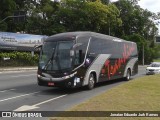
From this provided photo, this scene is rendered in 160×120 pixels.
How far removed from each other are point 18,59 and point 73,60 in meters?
32.4

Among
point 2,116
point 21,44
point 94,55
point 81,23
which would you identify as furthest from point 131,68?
point 81,23

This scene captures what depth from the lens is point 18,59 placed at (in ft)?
162

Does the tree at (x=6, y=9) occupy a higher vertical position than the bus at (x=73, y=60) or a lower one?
higher

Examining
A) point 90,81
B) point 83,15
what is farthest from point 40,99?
point 83,15

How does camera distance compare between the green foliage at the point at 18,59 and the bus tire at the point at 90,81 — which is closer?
the bus tire at the point at 90,81

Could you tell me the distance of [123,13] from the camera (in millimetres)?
95875

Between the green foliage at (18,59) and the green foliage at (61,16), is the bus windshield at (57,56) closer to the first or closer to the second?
the green foliage at (18,59)

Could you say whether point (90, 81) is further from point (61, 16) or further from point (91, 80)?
point (61, 16)

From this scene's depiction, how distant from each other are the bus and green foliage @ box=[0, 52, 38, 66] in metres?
26.8

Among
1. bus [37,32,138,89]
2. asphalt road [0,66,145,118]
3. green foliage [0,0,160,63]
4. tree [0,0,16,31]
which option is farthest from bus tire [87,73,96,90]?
green foliage [0,0,160,63]

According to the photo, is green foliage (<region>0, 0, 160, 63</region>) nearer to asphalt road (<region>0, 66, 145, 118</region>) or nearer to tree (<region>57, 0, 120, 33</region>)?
tree (<region>57, 0, 120, 33</region>)

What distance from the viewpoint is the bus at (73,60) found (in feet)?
58.2

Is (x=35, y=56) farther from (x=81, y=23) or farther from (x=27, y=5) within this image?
(x=27, y=5)

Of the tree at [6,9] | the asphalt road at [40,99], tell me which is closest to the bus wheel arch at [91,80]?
the asphalt road at [40,99]
